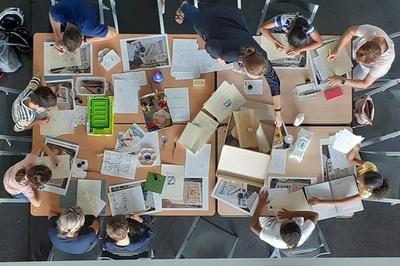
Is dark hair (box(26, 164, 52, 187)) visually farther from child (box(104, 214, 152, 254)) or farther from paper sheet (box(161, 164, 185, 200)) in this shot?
paper sheet (box(161, 164, 185, 200))

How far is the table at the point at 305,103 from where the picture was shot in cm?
361

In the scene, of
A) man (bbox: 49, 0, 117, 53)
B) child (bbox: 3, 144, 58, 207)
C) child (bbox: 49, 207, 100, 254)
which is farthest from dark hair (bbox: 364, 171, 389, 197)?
child (bbox: 3, 144, 58, 207)

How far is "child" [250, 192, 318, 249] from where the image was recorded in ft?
11.1

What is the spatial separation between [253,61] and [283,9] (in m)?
1.36

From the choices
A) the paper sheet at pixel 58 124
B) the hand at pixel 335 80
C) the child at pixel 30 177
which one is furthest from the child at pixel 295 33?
the child at pixel 30 177

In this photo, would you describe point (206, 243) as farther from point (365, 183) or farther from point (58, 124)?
point (58, 124)

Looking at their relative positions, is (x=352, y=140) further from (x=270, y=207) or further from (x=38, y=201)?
(x=38, y=201)

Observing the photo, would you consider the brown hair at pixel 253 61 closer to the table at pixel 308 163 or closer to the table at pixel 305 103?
the table at pixel 305 103

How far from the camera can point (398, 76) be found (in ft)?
14.0

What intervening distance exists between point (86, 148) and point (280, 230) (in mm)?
1413

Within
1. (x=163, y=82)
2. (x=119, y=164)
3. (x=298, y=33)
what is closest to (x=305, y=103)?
(x=298, y=33)

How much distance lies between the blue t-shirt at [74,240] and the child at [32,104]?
674mm

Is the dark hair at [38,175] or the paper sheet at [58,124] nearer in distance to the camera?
the dark hair at [38,175]

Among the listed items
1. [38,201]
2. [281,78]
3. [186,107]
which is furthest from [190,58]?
[38,201]
